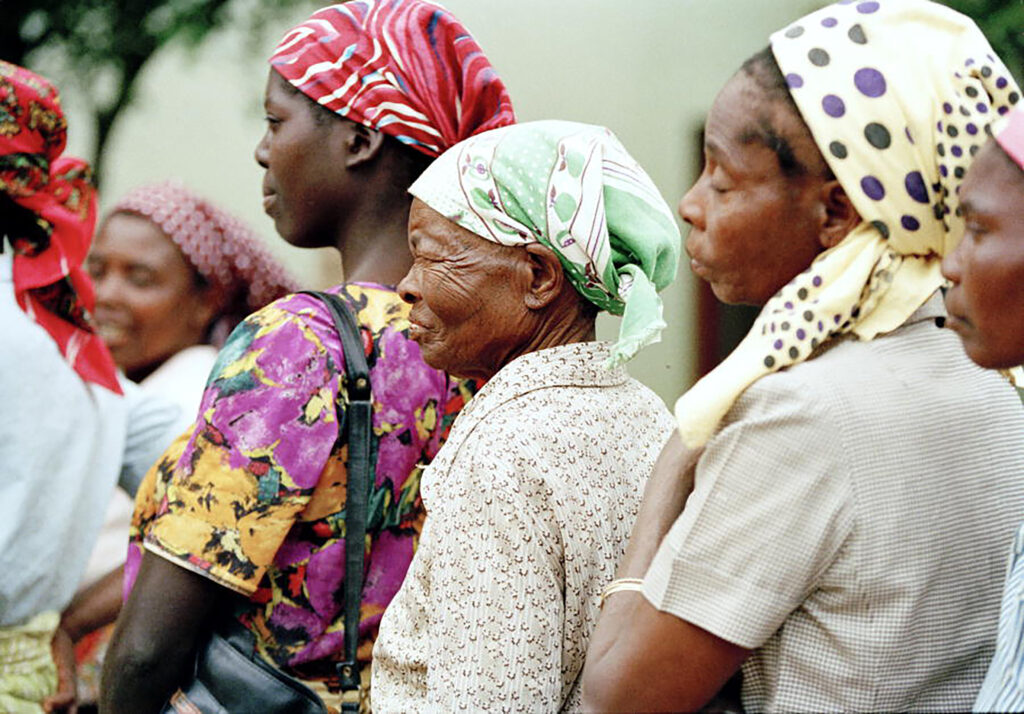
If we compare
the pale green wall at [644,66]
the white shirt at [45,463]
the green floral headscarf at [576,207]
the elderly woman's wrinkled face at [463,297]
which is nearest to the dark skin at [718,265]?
the green floral headscarf at [576,207]

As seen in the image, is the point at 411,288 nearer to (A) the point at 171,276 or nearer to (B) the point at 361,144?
(B) the point at 361,144

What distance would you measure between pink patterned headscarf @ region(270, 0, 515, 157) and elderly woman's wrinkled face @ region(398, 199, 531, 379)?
0.42 m

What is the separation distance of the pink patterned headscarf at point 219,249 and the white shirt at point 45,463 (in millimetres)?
1253

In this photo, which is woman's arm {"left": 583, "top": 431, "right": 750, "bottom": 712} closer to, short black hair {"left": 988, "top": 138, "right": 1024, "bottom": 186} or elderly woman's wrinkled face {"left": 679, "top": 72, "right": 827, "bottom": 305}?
elderly woman's wrinkled face {"left": 679, "top": 72, "right": 827, "bottom": 305}

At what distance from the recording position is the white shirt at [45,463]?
3.38 m

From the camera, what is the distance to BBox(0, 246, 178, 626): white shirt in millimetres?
3377

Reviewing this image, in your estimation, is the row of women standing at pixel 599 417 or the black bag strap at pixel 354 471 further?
the black bag strap at pixel 354 471

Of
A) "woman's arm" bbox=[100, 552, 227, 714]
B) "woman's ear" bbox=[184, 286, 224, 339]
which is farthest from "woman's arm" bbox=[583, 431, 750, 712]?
"woman's ear" bbox=[184, 286, 224, 339]

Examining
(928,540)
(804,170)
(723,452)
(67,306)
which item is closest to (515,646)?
(723,452)

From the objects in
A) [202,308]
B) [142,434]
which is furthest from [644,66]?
[142,434]

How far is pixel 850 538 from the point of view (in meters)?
1.61

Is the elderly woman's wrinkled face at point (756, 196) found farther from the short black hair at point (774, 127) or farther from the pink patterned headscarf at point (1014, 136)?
the pink patterned headscarf at point (1014, 136)

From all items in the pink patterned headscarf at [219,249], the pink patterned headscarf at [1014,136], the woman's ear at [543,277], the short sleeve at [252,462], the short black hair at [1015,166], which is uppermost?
the pink patterned headscarf at [1014,136]

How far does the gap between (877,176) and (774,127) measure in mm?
154
